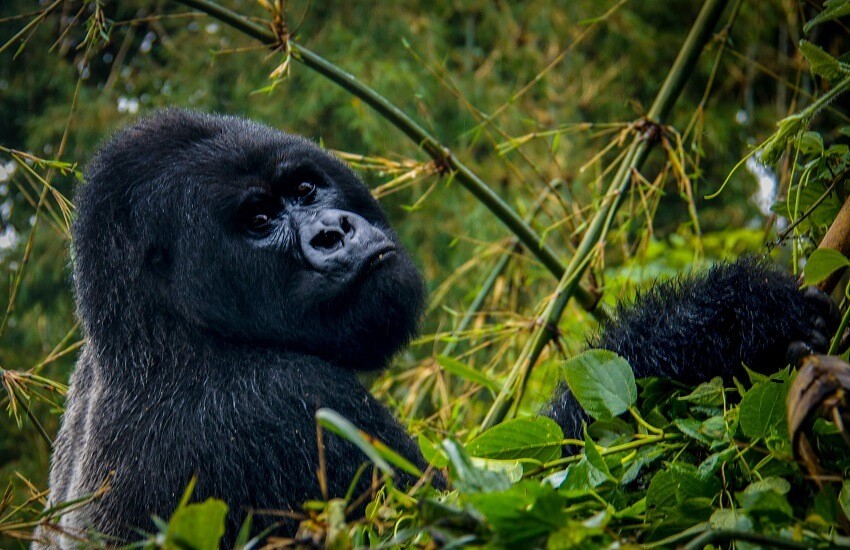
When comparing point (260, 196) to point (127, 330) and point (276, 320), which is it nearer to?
point (276, 320)

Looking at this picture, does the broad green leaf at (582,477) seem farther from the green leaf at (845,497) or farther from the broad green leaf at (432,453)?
the green leaf at (845,497)

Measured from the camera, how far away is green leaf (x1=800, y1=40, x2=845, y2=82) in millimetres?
1651

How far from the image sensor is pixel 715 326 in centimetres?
217

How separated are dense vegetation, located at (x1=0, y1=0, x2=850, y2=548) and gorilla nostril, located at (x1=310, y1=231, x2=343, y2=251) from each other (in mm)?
325

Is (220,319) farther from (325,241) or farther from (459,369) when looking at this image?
(459,369)

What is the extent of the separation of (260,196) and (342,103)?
4.48m

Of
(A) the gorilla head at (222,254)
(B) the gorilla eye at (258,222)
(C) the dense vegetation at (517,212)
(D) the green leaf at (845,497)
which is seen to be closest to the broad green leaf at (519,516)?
(C) the dense vegetation at (517,212)

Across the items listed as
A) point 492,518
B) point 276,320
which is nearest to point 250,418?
point 276,320

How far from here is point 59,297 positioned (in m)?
7.25

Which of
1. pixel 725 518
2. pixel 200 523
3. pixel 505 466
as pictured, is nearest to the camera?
pixel 200 523

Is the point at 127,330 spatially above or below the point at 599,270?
below

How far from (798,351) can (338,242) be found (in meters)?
1.32

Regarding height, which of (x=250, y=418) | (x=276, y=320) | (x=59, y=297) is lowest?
(x=59, y=297)

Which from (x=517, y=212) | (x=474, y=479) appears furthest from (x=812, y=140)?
(x=517, y=212)
